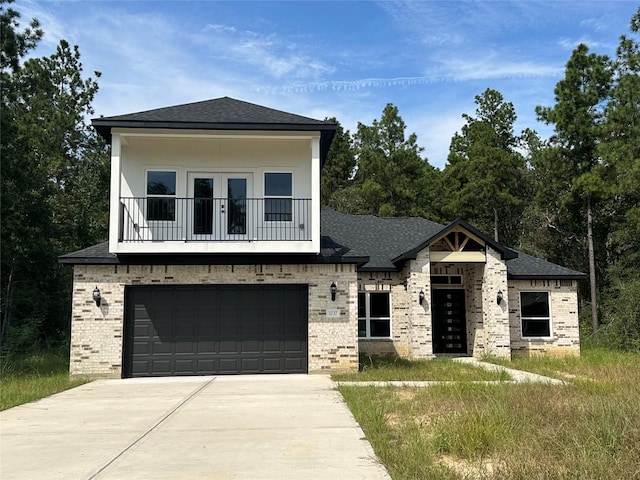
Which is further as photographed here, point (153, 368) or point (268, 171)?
point (268, 171)

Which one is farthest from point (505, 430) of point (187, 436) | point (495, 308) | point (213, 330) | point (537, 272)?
point (537, 272)

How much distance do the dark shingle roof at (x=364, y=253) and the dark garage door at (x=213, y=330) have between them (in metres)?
0.79

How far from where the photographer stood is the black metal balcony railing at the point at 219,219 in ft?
48.2

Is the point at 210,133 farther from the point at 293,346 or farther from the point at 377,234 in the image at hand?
the point at 377,234

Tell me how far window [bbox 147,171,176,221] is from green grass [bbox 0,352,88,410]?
4.74m

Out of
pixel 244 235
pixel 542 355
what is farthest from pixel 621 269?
pixel 244 235

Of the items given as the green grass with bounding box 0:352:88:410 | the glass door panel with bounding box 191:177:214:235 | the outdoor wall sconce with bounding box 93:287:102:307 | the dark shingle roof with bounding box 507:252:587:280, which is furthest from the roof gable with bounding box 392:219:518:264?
the green grass with bounding box 0:352:88:410

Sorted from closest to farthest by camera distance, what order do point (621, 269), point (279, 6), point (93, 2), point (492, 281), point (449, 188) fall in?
point (279, 6), point (93, 2), point (492, 281), point (621, 269), point (449, 188)

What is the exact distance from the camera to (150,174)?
15.1 metres

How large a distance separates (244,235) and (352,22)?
250 inches

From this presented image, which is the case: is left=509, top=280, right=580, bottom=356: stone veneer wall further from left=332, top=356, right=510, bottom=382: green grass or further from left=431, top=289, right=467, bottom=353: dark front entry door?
left=332, top=356, right=510, bottom=382: green grass

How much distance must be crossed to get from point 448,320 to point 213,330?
861cm

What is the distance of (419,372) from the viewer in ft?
42.8

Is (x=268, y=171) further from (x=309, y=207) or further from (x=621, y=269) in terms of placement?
(x=621, y=269)
